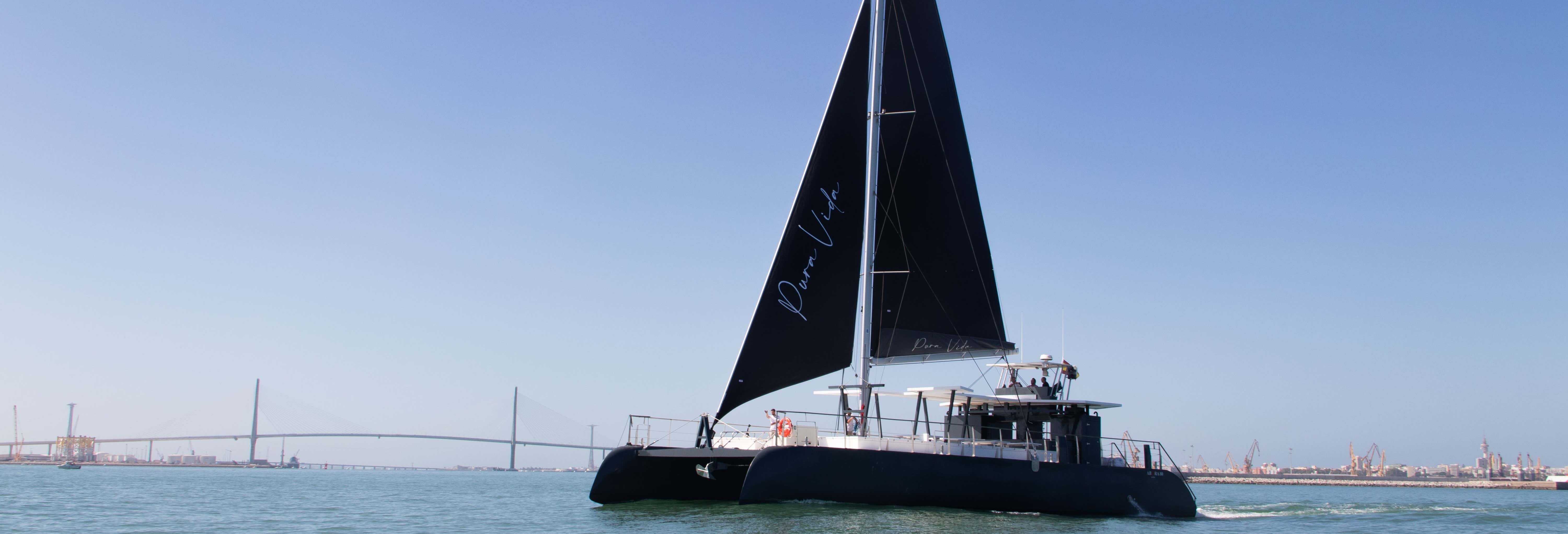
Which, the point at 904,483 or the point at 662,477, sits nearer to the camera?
the point at 904,483

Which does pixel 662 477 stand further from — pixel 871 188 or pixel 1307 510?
pixel 1307 510

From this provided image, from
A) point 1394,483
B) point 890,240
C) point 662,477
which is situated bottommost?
point 1394,483

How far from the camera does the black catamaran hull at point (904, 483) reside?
50.3 feet

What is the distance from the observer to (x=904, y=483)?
16062 millimetres

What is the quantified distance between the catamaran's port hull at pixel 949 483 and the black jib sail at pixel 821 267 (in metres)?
2.06

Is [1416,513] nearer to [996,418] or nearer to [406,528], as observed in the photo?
[996,418]

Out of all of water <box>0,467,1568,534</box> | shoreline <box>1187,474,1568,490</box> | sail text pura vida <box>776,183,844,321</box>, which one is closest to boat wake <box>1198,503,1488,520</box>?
water <box>0,467,1568,534</box>

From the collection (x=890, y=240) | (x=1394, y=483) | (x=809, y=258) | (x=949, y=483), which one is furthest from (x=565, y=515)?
(x=1394, y=483)

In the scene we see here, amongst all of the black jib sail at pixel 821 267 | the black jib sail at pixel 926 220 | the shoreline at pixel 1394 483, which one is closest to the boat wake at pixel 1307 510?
the black jib sail at pixel 926 220

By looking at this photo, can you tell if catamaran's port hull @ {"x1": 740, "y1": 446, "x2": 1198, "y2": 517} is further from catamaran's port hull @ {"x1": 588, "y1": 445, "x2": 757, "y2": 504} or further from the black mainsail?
the black mainsail

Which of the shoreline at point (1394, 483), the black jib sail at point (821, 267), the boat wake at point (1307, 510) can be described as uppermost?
the black jib sail at point (821, 267)

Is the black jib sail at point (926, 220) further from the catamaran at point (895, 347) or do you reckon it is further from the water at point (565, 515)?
the water at point (565, 515)

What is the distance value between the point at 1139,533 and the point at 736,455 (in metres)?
6.36

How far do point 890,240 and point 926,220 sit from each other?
1.06 metres
